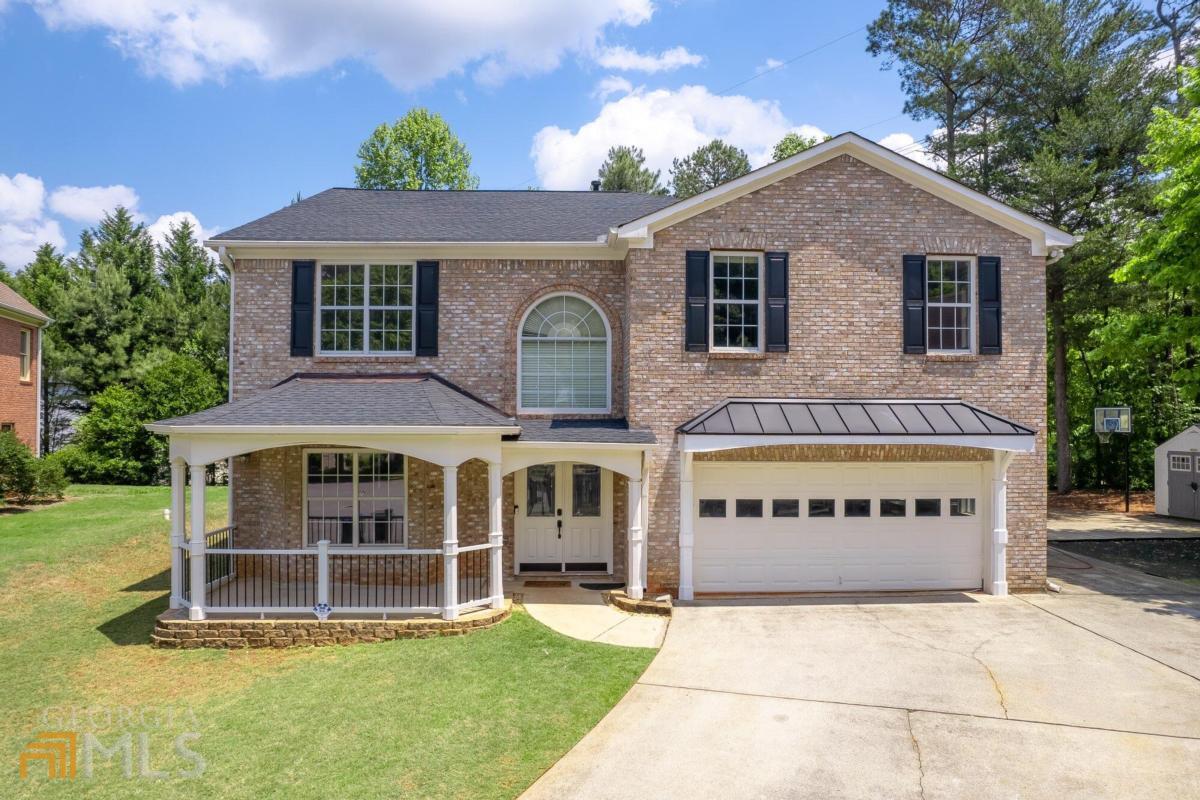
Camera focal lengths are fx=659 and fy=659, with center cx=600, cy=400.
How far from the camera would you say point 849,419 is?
11180mm

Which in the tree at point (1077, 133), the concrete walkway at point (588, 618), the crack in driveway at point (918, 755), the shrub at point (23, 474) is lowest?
the crack in driveway at point (918, 755)

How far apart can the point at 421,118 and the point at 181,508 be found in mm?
33568

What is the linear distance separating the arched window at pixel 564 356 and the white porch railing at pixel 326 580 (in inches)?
129

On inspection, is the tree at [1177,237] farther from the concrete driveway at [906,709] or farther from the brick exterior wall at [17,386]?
the brick exterior wall at [17,386]

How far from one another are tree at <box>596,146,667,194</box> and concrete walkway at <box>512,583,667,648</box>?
89.6 feet

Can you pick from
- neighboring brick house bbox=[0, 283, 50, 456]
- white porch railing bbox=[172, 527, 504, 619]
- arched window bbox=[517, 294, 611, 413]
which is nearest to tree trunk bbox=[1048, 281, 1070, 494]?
arched window bbox=[517, 294, 611, 413]

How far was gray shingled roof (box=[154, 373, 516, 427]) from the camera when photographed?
9750 millimetres

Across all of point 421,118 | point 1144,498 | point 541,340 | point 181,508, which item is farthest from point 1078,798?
point 421,118

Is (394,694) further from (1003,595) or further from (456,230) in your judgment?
(1003,595)

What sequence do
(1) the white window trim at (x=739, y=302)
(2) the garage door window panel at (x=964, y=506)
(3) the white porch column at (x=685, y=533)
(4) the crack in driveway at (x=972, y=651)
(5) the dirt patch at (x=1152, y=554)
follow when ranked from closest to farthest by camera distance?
(4) the crack in driveway at (x=972, y=651)
(3) the white porch column at (x=685, y=533)
(1) the white window trim at (x=739, y=302)
(2) the garage door window panel at (x=964, y=506)
(5) the dirt patch at (x=1152, y=554)

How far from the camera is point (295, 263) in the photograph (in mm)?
12570

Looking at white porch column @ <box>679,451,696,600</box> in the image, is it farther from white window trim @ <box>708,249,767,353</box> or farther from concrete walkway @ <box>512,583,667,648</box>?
white window trim @ <box>708,249,767,353</box>

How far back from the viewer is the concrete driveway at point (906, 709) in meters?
5.80

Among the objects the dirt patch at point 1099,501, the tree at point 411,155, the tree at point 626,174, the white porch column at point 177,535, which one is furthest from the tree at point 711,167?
the white porch column at point 177,535
